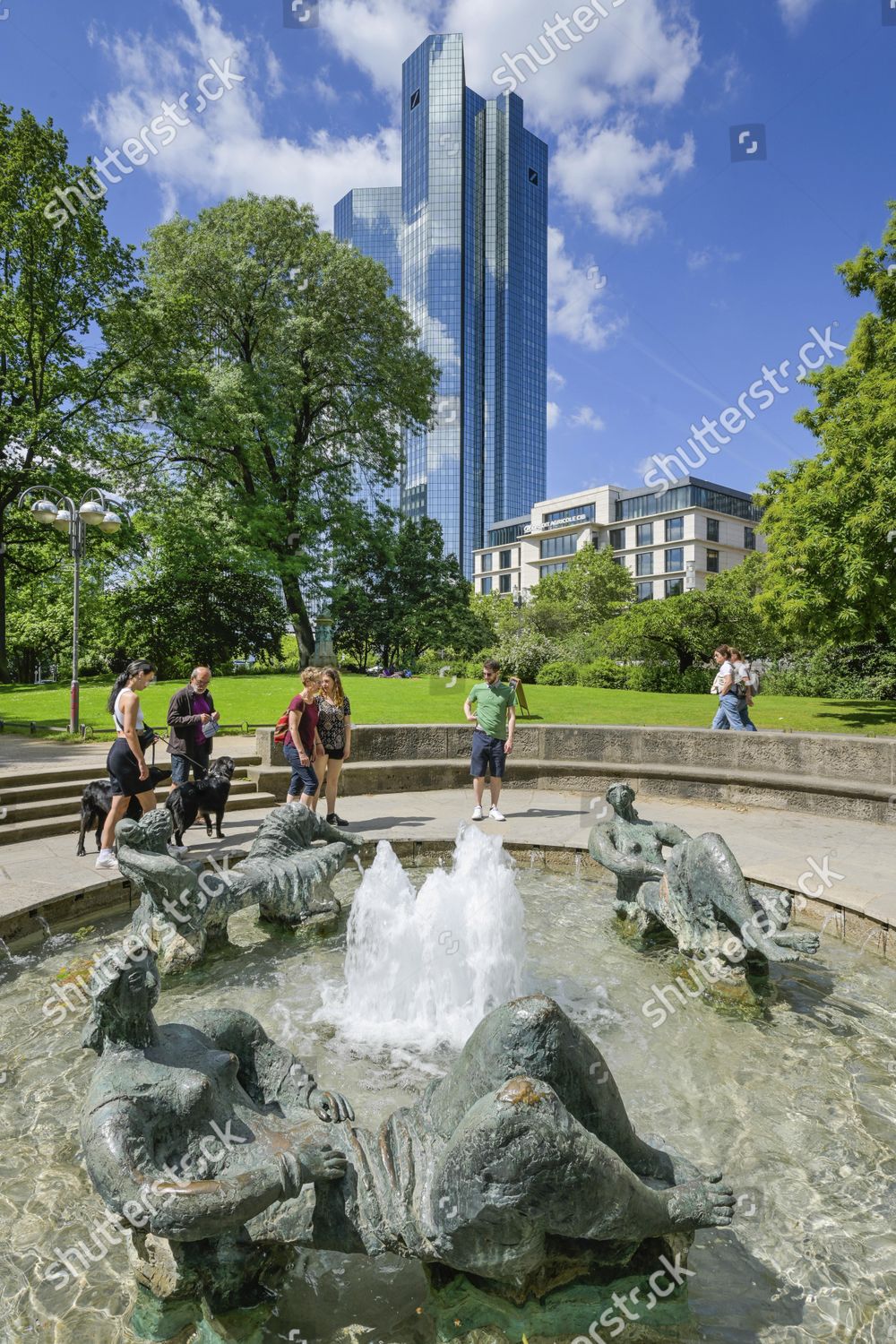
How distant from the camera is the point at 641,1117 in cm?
322

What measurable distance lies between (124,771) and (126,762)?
92 millimetres

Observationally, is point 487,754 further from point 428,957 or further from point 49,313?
point 49,313

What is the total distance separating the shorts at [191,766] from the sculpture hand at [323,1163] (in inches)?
226

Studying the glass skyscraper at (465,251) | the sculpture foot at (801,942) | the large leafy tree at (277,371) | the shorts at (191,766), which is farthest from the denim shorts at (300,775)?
the glass skyscraper at (465,251)

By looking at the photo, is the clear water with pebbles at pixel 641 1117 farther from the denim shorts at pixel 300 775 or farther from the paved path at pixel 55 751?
the paved path at pixel 55 751

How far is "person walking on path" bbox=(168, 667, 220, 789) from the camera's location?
7281 mm

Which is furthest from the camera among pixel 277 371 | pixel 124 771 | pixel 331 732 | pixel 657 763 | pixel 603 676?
pixel 277 371

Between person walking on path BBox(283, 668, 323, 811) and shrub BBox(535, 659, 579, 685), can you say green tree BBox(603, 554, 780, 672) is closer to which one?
shrub BBox(535, 659, 579, 685)

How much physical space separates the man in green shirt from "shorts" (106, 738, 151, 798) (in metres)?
3.81

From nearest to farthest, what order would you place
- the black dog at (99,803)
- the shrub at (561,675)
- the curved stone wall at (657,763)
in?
1. the black dog at (99,803)
2. the curved stone wall at (657,763)
3. the shrub at (561,675)

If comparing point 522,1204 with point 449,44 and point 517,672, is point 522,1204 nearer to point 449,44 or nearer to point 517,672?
point 517,672

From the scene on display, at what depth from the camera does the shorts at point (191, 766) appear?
7.32m

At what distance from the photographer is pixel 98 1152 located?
5.99 feet

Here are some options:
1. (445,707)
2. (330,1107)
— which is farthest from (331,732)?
(445,707)
